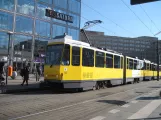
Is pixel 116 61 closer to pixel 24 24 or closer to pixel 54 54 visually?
pixel 54 54

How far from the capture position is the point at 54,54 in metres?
16.8

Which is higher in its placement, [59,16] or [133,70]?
[59,16]

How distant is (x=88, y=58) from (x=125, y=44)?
56.2 m

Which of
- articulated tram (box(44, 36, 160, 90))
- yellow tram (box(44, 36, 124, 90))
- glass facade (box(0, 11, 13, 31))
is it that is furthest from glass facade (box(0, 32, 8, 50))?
yellow tram (box(44, 36, 124, 90))

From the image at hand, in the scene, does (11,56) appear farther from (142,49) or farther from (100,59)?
(142,49)

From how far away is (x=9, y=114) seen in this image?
29.9ft

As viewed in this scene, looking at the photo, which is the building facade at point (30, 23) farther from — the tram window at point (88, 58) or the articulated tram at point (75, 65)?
the tram window at point (88, 58)

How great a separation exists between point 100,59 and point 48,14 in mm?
33836

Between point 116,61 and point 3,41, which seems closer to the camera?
point 116,61

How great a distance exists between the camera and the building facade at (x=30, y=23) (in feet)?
147

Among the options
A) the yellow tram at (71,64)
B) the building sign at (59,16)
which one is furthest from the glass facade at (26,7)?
the yellow tram at (71,64)

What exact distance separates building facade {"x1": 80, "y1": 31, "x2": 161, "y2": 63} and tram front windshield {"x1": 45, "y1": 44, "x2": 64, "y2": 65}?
36.9m

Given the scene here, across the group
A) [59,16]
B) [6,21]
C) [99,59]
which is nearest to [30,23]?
[6,21]

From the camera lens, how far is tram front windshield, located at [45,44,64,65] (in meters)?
16.5
